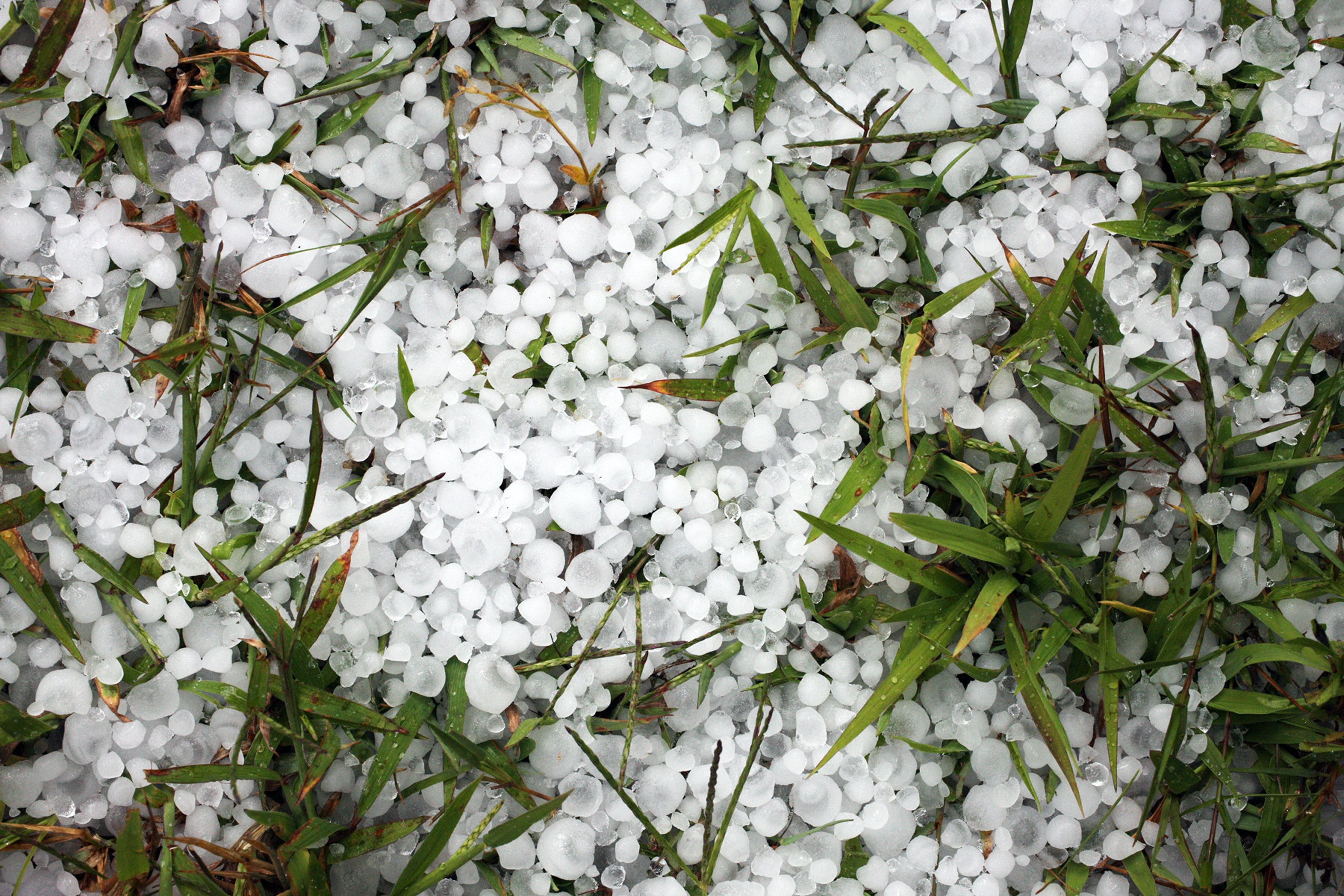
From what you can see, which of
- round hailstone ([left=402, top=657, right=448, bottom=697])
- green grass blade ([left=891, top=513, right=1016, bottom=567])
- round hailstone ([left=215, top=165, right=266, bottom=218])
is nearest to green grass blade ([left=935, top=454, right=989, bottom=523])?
green grass blade ([left=891, top=513, right=1016, bottom=567])

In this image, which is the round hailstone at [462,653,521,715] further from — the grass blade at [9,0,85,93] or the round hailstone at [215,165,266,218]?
the grass blade at [9,0,85,93]

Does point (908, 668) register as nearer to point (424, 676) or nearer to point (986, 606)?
point (986, 606)

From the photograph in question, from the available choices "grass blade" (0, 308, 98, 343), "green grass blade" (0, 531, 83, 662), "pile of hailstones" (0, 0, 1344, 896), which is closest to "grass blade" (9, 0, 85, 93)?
"pile of hailstones" (0, 0, 1344, 896)

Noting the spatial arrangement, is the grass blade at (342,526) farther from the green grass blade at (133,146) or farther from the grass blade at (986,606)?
the grass blade at (986,606)

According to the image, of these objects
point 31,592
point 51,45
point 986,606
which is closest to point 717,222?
point 986,606

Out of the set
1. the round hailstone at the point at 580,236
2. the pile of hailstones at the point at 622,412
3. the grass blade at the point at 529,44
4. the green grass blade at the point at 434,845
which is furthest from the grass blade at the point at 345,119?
the green grass blade at the point at 434,845

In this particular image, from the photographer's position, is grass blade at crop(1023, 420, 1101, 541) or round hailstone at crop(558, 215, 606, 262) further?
round hailstone at crop(558, 215, 606, 262)

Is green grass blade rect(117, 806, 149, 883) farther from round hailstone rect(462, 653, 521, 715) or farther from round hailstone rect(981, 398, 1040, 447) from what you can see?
round hailstone rect(981, 398, 1040, 447)

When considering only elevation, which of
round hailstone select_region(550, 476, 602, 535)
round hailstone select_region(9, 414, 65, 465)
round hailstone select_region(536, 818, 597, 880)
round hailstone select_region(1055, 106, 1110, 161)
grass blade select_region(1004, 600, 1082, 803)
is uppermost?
round hailstone select_region(1055, 106, 1110, 161)

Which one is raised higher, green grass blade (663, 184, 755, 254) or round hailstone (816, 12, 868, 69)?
round hailstone (816, 12, 868, 69)
